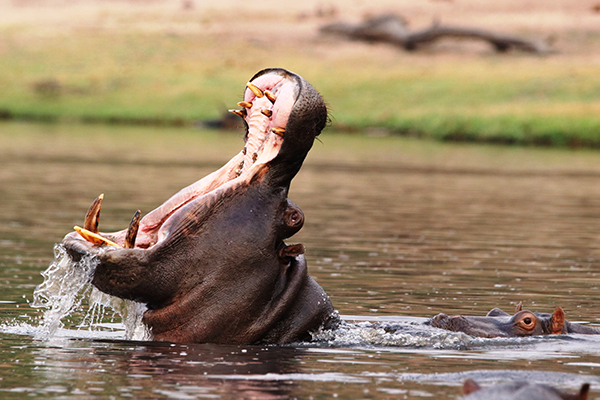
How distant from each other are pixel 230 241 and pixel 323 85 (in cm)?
4605

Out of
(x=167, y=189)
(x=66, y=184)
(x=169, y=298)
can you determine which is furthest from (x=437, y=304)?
(x=66, y=184)

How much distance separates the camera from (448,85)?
51.1 m

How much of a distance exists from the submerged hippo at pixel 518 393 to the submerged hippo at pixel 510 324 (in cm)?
257

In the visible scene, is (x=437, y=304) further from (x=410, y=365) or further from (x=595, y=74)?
(x=595, y=74)

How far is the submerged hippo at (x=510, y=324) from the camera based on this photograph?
7.75m

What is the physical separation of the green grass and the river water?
1228 centimetres

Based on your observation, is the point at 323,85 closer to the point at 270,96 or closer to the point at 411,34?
the point at 411,34

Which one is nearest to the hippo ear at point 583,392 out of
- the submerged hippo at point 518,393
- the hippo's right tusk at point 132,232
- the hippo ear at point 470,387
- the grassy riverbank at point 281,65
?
the submerged hippo at point 518,393

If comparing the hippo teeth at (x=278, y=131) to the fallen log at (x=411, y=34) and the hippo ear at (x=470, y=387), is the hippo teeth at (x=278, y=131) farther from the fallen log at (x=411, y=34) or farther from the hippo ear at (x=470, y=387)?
the fallen log at (x=411, y=34)

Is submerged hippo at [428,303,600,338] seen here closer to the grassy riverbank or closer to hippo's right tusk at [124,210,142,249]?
hippo's right tusk at [124,210,142,249]

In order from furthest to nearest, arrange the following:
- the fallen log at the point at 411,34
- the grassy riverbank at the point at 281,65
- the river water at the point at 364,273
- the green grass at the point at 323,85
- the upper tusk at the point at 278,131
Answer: the fallen log at the point at 411,34 < the grassy riverbank at the point at 281,65 < the green grass at the point at 323,85 < the upper tusk at the point at 278,131 < the river water at the point at 364,273

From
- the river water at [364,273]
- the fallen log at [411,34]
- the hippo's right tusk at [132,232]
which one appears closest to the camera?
the river water at [364,273]

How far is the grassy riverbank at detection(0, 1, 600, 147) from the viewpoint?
44.2 meters

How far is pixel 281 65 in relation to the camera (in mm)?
55312
